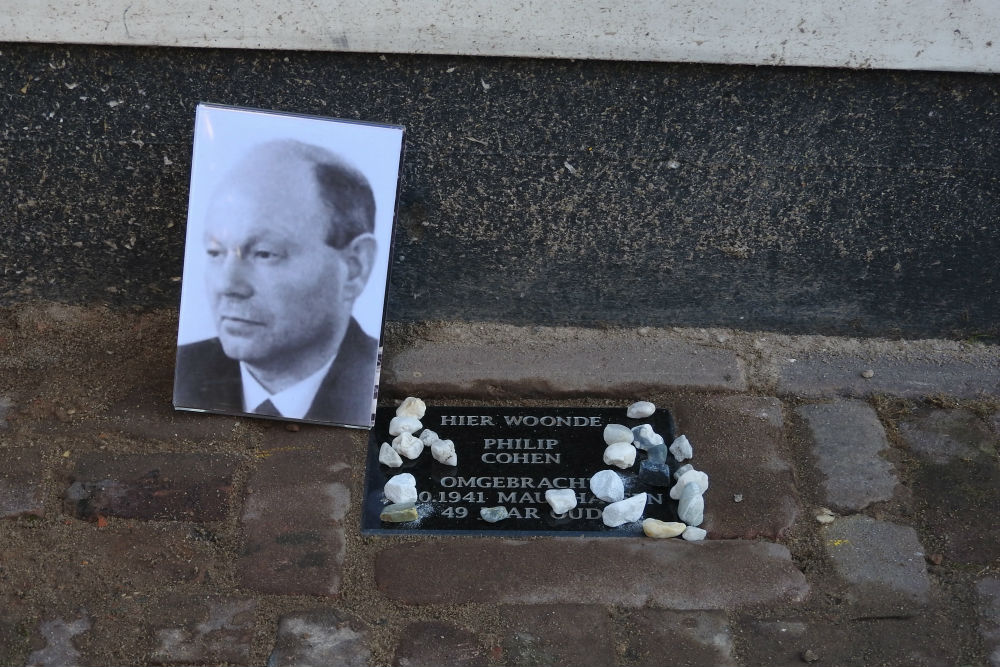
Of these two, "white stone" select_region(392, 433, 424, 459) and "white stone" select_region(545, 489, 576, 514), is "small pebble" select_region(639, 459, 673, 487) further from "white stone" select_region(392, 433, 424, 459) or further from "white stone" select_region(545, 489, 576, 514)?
"white stone" select_region(392, 433, 424, 459)

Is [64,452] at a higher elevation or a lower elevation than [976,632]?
higher


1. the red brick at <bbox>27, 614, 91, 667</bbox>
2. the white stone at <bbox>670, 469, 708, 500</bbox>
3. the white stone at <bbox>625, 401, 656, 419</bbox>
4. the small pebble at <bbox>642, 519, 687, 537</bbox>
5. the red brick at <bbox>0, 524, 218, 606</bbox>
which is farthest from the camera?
the white stone at <bbox>625, 401, 656, 419</bbox>

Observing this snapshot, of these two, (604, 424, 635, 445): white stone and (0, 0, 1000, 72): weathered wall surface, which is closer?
(0, 0, 1000, 72): weathered wall surface

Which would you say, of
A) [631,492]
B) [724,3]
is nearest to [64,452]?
[631,492]

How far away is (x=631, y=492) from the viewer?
2.15 m

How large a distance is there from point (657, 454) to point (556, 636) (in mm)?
589

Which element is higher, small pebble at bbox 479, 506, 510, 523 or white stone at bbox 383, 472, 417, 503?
white stone at bbox 383, 472, 417, 503

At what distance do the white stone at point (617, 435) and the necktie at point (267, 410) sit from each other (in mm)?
810

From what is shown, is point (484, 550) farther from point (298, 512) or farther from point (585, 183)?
point (585, 183)

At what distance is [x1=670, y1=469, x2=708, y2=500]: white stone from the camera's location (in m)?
2.11

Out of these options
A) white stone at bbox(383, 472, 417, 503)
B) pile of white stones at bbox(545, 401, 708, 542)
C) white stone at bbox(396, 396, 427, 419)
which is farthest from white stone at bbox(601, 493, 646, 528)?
white stone at bbox(396, 396, 427, 419)

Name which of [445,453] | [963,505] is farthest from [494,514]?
[963,505]

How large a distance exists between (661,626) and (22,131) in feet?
6.33

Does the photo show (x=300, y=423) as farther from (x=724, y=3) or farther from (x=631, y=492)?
(x=724, y=3)
